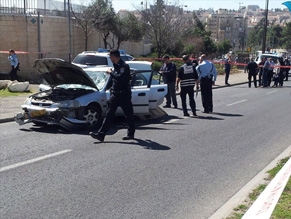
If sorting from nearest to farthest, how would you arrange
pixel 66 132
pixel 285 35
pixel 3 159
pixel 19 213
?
pixel 19 213
pixel 3 159
pixel 66 132
pixel 285 35

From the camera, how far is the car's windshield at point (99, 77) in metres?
11.7

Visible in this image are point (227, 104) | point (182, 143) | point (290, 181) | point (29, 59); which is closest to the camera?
point (290, 181)

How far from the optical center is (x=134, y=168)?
24.9ft

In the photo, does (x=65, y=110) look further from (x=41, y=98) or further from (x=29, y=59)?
(x=29, y=59)

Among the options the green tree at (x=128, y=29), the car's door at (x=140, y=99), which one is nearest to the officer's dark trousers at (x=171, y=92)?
the car's door at (x=140, y=99)

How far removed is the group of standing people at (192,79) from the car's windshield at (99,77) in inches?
100

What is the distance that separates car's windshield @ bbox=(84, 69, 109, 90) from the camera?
11697 millimetres

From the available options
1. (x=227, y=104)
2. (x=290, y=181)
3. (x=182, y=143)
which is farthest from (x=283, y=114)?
(x=290, y=181)

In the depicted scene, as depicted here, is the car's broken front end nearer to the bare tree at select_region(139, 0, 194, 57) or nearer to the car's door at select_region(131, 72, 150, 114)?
the car's door at select_region(131, 72, 150, 114)

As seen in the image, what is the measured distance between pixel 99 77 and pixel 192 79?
2899mm

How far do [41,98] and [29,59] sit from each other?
14.3 m

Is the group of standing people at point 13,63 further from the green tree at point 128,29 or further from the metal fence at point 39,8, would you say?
the green tree at point 128,29

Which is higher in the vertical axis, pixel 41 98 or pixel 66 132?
pixel 41 98

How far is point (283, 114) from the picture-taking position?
15.4m
